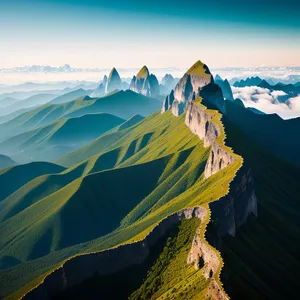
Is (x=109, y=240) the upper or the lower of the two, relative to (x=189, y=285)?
lower

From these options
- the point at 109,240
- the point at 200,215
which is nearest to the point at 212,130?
the point at 109,240

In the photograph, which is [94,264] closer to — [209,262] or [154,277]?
[154,277]

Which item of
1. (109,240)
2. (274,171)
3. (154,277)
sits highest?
(154,277)

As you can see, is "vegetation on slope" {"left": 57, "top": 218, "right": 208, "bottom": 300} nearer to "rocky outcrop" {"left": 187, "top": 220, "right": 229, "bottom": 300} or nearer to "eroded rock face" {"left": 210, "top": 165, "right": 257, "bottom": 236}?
"rocky outcrop" {"left": 187, "top": 220, "right": 229, "bottom": 300}

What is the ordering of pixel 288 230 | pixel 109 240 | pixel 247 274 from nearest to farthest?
pixel 247 274 < pixel 288 230 < pixel 109 240

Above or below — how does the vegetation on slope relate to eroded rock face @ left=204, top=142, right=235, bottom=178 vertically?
above

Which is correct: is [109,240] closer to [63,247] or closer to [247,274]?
[63,247]

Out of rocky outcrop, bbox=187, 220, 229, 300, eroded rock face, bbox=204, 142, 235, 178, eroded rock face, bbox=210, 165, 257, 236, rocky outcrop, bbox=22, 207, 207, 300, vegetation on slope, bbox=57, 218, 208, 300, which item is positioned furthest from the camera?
eroded rock face, bbox=204, 142, 235, 178

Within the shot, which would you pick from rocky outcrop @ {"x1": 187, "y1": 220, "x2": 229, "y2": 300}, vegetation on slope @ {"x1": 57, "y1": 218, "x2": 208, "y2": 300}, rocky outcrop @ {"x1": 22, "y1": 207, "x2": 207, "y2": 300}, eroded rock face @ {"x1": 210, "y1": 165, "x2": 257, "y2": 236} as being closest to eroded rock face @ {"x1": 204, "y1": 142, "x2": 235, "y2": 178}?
eroded rock face @ {"x1": 210, "y1": 165, "x2": 257, "y2": 236}

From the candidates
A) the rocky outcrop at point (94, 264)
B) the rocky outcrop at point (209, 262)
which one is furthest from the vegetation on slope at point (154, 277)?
the rocky outcrop at point (209, 262)
